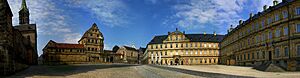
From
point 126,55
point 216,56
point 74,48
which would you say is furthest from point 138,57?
point 74,48

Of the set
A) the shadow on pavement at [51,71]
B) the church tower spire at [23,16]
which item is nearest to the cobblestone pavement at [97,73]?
the shadow on pavement at [51,71]

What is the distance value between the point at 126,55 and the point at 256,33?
2949 inches

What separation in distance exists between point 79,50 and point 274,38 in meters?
60.2

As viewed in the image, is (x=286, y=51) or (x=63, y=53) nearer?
(x=286, y=51)

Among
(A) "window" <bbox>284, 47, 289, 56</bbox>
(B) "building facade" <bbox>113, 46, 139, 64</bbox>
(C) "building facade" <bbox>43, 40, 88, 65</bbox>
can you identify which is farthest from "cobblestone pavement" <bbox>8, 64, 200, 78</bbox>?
(B) "building facade" <bbox>113, 46, 139, 64</bbox>

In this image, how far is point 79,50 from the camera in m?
89.6

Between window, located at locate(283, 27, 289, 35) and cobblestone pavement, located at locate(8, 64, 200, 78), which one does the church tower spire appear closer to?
cobblestone pavement, located at locate(8, 64, 200, 78)

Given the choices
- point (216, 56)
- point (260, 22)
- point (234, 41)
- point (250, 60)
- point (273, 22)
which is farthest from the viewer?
point (216, 56)

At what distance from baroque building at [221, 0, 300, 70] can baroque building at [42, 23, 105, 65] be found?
45.3 meters

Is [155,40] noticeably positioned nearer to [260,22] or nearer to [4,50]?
[260,22]

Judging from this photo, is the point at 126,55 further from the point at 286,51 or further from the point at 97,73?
the point at 97,73

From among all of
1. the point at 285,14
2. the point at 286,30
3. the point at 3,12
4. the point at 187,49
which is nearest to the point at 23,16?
the point at 187,49

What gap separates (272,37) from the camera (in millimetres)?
47375

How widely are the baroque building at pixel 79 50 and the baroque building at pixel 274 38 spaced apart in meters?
45.3
